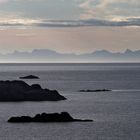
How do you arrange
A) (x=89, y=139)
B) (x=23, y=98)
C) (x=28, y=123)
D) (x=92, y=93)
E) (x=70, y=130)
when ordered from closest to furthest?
1. (x=89, y=139)
2. (x=70, y=130)
3. (x=28, y=123)
4. (x=23, y=98)
5. (x=92, y=93)

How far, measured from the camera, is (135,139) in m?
88.9

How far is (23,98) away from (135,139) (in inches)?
2610

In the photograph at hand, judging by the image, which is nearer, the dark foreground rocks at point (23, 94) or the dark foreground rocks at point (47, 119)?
the dark foreground rocks at point (47, 119)

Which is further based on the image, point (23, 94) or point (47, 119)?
point (23, 94)

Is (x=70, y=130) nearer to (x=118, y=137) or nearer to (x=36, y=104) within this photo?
(x=118, y=137)

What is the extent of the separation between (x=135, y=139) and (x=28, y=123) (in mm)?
22081

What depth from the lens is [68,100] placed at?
156 metres

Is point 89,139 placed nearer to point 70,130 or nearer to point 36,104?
point 70,130

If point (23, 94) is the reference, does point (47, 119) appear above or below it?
below

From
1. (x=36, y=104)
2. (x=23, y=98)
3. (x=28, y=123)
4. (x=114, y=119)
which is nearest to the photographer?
(x=28, y=123)

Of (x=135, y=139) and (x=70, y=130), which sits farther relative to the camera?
(x=70, y=130)

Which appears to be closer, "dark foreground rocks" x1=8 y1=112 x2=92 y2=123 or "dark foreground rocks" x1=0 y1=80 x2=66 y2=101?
"dark foreground rocks" x1=8 y1=112 x2=92 y2=123

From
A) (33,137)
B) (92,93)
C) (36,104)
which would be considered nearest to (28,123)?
(33,137)

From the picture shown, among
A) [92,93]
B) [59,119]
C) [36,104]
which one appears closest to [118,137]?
[59,119]
